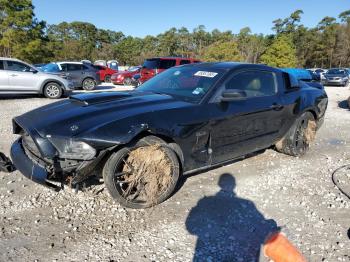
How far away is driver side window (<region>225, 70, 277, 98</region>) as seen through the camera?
4.31 meters

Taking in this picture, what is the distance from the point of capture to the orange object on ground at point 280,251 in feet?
8.18

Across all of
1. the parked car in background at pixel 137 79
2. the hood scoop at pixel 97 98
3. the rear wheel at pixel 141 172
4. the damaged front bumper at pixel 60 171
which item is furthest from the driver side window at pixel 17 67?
the rear wheel at pixel 141 172

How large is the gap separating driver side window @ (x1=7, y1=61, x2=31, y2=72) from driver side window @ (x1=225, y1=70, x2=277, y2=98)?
10021 millimetres

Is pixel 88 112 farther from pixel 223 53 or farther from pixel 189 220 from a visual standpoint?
pixel 223 53

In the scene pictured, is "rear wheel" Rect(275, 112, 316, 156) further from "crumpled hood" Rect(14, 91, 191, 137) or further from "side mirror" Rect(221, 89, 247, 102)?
"crumpled hood" Rect(14, 91, 191, 137)

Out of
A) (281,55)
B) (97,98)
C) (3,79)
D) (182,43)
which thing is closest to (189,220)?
(97,98)

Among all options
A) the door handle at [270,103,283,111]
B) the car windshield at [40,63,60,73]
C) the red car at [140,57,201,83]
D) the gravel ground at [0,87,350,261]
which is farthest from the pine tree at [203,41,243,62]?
the gravel ground at [0,87,350,261]

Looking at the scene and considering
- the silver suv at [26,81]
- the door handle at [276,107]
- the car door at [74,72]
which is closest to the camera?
the door handle at [276,107]

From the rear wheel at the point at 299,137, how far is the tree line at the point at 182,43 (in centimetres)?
3183

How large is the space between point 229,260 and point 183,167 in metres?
1.26

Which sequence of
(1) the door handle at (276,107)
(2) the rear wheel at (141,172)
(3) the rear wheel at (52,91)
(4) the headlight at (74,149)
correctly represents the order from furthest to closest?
(3) the rear wheel at (52,91)
(1) the door handle at (276,107)
(2) the rear wheel at (141,172)
(4) the headlight at (74,149)

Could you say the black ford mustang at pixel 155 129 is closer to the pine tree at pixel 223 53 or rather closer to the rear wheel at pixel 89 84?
the rear wheel at pixel 89 84

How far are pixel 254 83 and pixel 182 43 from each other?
7395 centimetres

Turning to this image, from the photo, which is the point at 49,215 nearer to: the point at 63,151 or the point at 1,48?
the point at 63,151
